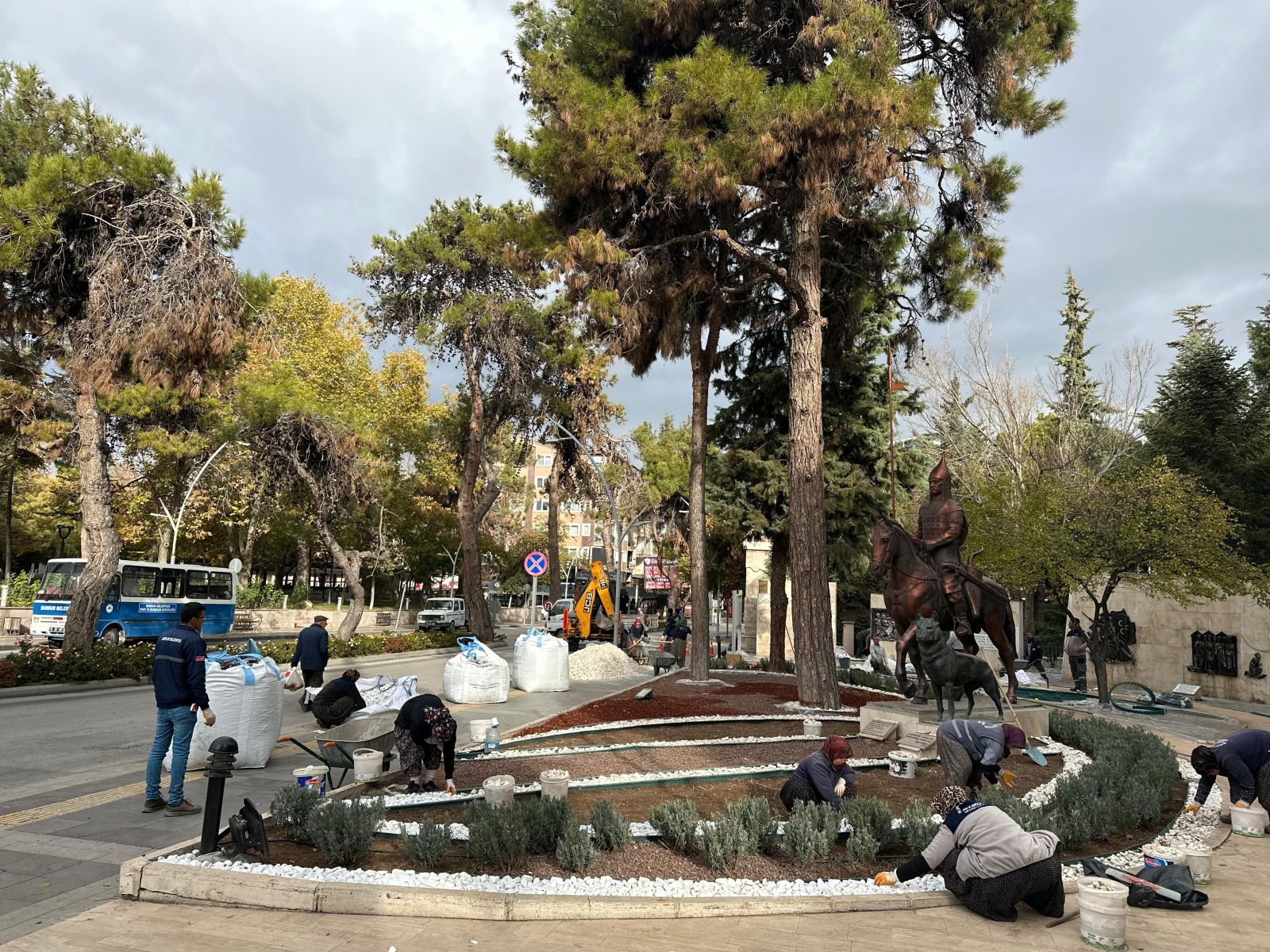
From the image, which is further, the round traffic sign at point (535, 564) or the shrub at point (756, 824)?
the round traffic sign at point (535, 564)

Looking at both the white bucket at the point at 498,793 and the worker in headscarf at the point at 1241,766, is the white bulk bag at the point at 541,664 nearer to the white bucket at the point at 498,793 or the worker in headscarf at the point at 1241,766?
the white bucket at the point at 498,793

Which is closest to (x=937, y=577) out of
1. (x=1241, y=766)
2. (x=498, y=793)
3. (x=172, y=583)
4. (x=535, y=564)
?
(x=1241, y=766)

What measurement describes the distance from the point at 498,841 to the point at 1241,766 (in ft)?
23.5

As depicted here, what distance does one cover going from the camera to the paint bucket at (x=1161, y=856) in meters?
5.86

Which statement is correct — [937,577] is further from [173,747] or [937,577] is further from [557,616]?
[557,616]

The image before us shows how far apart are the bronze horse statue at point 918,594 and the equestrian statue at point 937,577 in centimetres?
1

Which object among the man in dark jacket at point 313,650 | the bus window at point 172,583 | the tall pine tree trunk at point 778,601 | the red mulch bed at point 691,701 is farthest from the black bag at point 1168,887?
the bus window at point 172,583

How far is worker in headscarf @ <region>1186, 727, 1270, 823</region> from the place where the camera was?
7.63 m

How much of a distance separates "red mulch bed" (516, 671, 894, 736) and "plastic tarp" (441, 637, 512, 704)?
166 centimetres

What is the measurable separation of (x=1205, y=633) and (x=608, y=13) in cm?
2141

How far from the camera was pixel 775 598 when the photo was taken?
22.2 metres

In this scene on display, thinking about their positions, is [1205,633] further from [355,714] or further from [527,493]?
[527,493]

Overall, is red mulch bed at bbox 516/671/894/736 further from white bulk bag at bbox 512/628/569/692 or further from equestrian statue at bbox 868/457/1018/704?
equestrian statue at bbox 868/457/1018/704

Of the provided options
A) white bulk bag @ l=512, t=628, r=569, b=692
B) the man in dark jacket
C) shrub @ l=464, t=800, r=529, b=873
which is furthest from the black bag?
white bulk bag @ l=512, t=628, r=569, b=692
